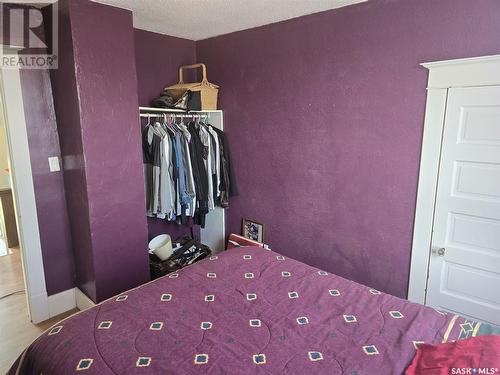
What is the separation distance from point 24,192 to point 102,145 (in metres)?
0.70

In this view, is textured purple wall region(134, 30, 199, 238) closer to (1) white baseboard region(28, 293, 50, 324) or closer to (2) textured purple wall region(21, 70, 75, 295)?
(2) textured purple wall region(21, 70, 75, 295)

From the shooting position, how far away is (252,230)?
3.20 metres

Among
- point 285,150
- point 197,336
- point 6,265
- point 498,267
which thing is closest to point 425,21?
point 285,150

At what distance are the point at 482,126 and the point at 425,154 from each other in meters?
0.32

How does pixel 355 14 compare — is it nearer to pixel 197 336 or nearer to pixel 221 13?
pixel 221 13

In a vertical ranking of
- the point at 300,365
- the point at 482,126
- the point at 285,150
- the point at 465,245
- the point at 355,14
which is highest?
the point at 355,14

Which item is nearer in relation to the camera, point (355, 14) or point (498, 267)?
point (498, 267)

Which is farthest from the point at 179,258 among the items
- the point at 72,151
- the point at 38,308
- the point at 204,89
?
the point at 204,89

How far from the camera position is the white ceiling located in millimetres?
2227

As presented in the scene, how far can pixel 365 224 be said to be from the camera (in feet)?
7.98

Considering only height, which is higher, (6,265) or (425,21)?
(425,21)

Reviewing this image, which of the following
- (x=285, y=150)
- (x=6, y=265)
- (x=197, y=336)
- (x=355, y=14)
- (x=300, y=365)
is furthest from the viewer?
(x=6, y=265)
